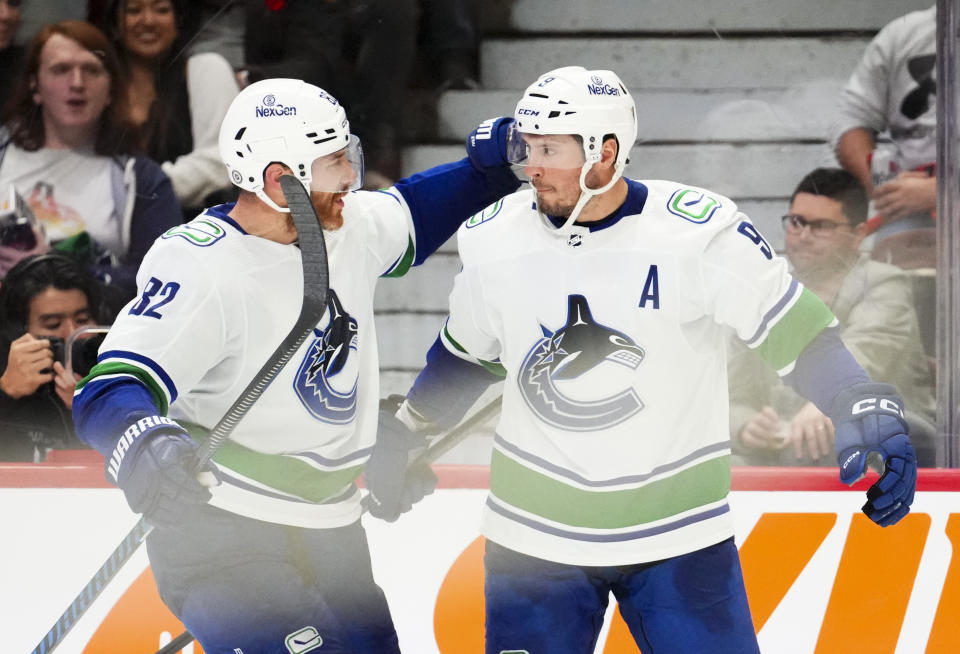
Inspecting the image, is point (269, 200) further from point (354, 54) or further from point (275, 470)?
point (354, 54)

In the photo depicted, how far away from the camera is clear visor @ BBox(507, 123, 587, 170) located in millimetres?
2229

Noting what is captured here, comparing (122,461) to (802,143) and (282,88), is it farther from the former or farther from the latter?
(802,143)

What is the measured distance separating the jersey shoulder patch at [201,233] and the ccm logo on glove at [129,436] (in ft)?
1.11

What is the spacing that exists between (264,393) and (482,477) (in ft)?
2.95

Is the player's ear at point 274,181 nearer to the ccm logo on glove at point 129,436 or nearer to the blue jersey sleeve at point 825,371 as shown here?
the ccm logo on glove at point 129,436

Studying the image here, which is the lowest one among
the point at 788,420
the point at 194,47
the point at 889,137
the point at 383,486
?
the point at 788,420

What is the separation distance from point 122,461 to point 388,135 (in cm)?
174

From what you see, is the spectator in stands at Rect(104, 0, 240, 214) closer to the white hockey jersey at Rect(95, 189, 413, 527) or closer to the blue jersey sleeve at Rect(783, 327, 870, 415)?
the white hockey jersey at Rect(95, 189, 413, 527)

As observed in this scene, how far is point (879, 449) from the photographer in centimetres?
208

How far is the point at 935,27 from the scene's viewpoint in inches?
132

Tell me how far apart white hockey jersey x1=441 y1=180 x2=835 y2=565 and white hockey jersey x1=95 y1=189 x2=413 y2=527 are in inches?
10.3

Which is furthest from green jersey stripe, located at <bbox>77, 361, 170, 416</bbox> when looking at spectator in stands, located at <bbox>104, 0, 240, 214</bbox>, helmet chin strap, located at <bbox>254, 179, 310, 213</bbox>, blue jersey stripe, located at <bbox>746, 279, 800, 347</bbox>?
spectator in stands, located at <bbox>104, 0, 240, 214</bbox>

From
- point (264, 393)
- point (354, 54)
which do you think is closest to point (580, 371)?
point (264, 393)

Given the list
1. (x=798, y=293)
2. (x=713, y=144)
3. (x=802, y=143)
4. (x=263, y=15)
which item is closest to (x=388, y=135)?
(x=263, y=15)
